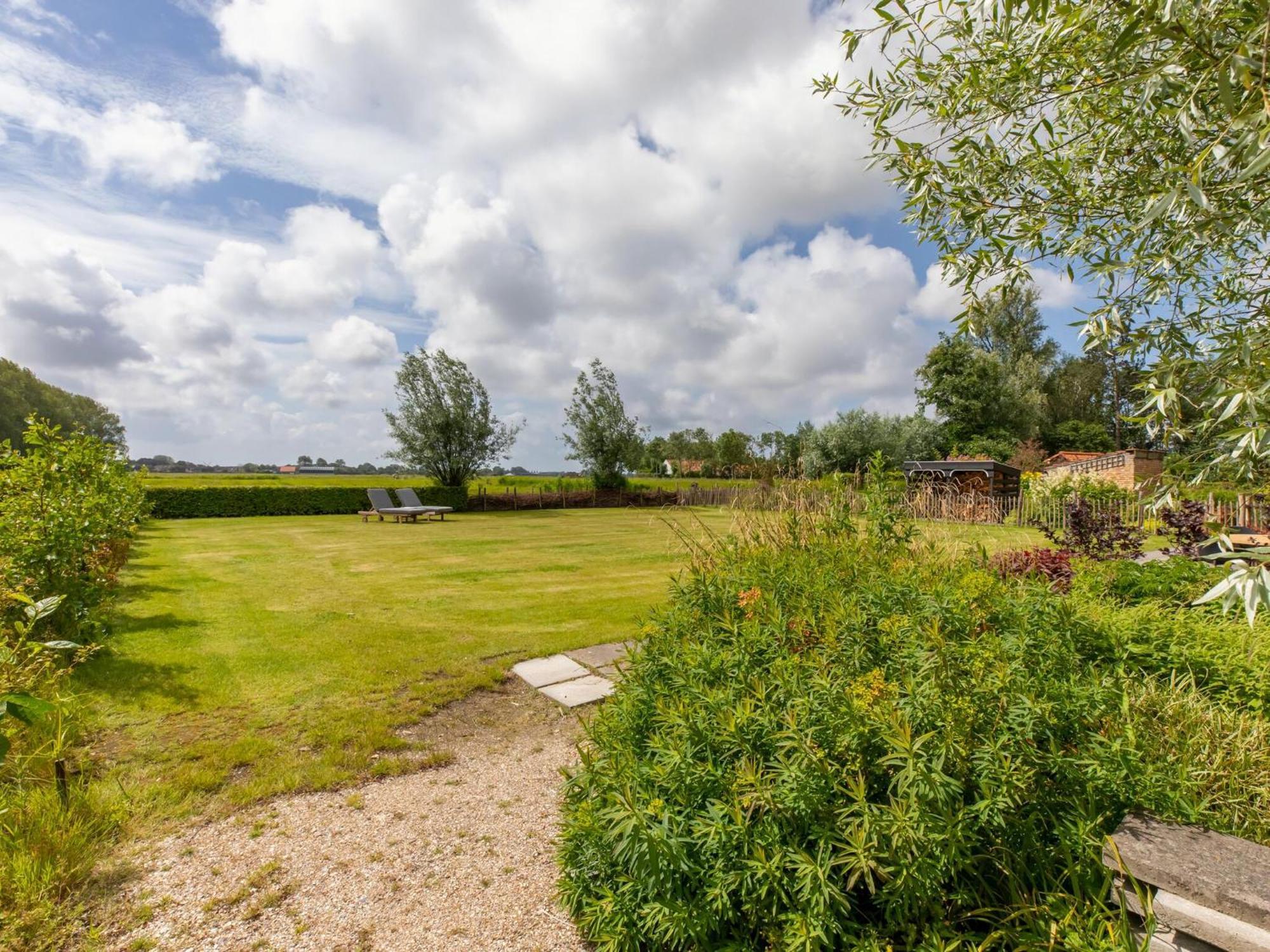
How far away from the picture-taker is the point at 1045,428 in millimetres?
32656

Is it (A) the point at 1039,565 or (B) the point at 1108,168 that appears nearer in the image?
(B) the point at 1108,168

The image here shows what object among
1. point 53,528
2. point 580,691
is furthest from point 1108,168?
point 53,528

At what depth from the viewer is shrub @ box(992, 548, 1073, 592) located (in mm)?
4691

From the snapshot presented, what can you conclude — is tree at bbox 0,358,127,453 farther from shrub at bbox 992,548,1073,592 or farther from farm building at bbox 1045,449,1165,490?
farm building at bbox 1045,449,1165,490

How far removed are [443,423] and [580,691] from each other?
22.8 metres

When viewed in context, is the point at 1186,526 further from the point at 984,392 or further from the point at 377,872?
the point at 984,392

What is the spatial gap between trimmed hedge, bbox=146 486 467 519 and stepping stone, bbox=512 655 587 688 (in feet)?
62.7

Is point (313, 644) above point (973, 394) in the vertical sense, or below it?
below

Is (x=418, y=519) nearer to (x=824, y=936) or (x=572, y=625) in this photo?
(x=572, y=625)

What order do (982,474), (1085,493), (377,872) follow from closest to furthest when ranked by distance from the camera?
(377,872)
(1085,493)
(982,474)

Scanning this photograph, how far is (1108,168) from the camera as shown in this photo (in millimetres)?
2953

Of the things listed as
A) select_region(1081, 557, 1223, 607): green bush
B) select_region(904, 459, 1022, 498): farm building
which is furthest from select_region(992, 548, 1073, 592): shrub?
select_region(904, 459, 1022, 498): farm building

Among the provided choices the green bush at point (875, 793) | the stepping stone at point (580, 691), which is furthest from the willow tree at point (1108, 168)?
the stepping stone at point (580, 691)

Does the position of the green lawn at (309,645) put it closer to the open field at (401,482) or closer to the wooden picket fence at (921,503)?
the wooden picket fence at (921,503)
